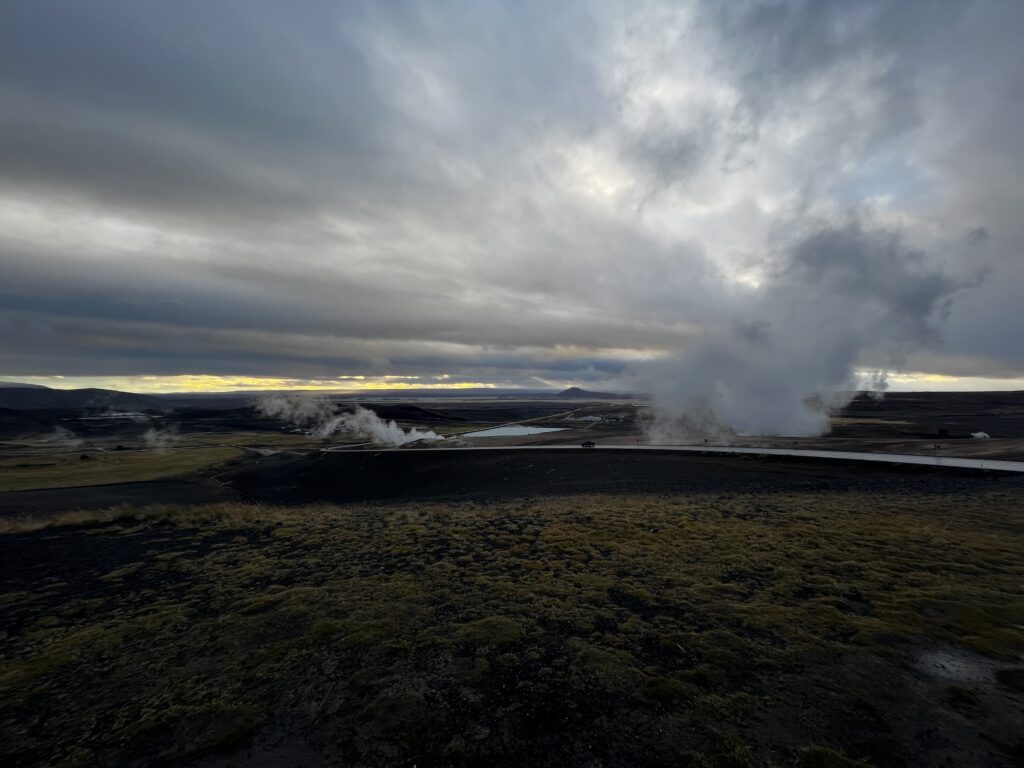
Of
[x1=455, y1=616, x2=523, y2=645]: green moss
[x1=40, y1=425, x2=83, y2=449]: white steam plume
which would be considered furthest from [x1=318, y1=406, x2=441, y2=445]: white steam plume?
[x1=455, y1=616, x2=523, y2=645]: green moss

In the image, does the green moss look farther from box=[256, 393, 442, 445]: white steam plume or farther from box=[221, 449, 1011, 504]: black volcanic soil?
box=[256, 393, 442, 445]: white steam plume

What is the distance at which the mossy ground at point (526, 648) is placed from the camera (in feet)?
28.0

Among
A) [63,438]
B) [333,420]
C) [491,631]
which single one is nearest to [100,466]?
[333,420]

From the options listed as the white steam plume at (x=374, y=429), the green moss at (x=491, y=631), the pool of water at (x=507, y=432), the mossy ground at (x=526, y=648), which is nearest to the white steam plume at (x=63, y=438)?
the white steam plume at (x=374, y=429)

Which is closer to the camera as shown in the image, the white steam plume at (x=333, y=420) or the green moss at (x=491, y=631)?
the green moss at (x=491, y=631)

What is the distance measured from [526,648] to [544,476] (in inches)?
1393

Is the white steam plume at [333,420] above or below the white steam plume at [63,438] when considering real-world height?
above

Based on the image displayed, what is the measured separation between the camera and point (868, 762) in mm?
7727

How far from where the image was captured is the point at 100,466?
212ft

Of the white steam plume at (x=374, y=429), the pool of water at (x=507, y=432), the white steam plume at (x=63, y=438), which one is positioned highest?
the white steam plume at (x=374, y=429)

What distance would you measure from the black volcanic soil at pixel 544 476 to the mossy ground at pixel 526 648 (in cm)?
1461

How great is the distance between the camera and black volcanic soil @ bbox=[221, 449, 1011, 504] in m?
37.1

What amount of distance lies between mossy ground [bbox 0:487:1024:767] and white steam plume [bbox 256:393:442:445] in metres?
68.2

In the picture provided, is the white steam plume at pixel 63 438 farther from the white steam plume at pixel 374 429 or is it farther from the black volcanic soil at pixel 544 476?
the black volcanic soil at pixel 544 476
